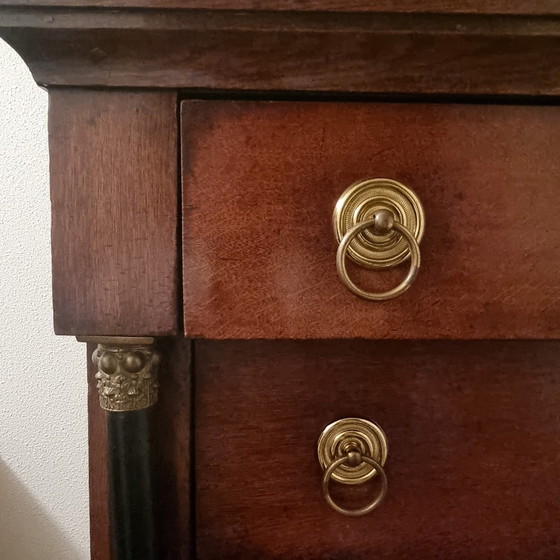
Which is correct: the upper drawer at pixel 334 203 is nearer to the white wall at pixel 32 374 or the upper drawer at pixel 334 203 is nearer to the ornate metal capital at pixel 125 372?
the ornate metal capital at pixel 125 372

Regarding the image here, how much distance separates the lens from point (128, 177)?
35cm

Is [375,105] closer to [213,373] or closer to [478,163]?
[478,163]

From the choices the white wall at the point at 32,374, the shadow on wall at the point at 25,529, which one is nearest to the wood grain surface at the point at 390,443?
the white wall at the point at 32,374

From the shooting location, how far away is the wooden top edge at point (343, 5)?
0.31 m

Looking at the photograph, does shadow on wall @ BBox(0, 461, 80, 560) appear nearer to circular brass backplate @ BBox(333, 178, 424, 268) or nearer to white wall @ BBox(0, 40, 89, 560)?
white wall @ BBox(0, 40, 89, 560)

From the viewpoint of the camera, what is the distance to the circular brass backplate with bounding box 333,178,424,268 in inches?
13.5

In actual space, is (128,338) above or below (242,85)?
below

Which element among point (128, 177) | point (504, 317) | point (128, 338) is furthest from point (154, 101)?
point (504, 317)

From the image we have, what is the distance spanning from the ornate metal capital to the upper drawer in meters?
0.05

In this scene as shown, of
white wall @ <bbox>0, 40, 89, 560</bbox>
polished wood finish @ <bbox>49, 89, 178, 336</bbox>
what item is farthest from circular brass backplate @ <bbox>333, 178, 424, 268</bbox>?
white wall @ <bbox>0, 40, 89, 560</bbox>

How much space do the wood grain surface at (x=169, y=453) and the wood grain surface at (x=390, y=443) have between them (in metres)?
0.01

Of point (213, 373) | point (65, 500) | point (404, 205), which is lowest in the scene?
point (65, 500)

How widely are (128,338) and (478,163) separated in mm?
256

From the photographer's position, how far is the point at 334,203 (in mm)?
347
